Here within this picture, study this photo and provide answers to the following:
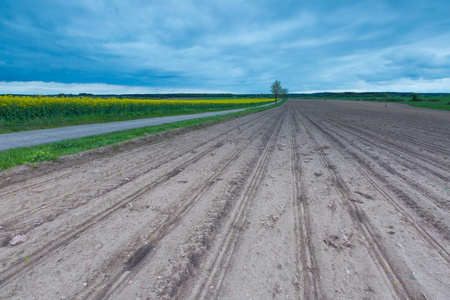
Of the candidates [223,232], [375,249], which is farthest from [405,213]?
[223,232]

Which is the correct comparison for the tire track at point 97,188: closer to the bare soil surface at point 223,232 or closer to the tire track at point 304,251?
the bare soil surface at point 223,232

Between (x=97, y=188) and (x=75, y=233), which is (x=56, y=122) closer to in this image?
(x=97, y=188)

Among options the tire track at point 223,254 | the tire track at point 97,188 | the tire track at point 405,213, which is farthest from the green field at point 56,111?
the tire track at point 405,213

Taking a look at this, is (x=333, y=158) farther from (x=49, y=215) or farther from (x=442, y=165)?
(x=49, y=215)

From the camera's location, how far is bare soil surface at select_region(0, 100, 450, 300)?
7.67ft

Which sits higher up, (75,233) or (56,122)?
(56,122)

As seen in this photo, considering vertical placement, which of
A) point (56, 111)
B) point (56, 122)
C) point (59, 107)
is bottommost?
point (56, 122)

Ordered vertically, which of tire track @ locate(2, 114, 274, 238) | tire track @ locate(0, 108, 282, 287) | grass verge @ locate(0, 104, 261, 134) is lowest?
tire track @ locate(0, 108, 282, 287)

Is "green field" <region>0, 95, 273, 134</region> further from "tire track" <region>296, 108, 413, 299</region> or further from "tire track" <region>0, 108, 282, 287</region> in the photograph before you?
"tire track" <region>296, 108, 413, 299</region>

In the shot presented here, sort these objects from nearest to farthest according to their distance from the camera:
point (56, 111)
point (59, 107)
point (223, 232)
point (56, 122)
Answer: point (223, 232), point (56, 122), point (56, 111), point (59, 107)

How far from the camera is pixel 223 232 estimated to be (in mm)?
3279

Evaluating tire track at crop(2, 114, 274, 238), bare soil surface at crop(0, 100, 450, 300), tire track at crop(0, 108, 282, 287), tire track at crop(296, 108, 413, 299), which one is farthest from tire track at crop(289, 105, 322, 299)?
tire track at crop(2, 114, 274, 238)

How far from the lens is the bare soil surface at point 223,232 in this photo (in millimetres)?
2338

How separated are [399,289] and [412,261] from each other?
0.66 m
